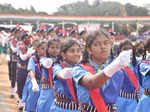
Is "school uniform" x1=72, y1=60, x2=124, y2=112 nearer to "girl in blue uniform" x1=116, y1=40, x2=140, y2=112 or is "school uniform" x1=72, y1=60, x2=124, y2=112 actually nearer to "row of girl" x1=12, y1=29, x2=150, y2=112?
→ "row of girl" x1=12, y1=29, x2=150, y2=112

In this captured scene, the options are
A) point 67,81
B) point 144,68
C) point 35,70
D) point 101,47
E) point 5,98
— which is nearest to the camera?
point 101,47

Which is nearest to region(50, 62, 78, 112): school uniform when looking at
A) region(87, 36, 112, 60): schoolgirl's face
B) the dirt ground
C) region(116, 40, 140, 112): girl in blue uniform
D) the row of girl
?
the row of girl

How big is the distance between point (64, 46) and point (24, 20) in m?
24.9

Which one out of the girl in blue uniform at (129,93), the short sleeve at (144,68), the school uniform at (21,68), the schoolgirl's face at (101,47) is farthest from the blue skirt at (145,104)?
the school uniform at (21,68)

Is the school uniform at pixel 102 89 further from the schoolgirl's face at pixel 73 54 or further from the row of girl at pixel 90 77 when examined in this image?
the schoolgirl's face at pixel 73 54

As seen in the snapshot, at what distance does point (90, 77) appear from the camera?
275 centimetres

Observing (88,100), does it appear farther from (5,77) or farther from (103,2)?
(103,2)

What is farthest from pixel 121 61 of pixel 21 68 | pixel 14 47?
pixel 14 47

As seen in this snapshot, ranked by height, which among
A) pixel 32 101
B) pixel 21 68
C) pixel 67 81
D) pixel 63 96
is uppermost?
pixel 67 81

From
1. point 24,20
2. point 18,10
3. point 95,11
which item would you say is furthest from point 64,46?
point 95,11

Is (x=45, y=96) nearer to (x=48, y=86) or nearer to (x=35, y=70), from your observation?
(x=48, y=86)

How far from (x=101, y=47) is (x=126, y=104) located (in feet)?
8.62

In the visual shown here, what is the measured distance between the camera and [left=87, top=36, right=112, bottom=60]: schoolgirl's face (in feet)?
9.73

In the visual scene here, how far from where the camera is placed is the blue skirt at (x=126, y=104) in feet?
17.7
